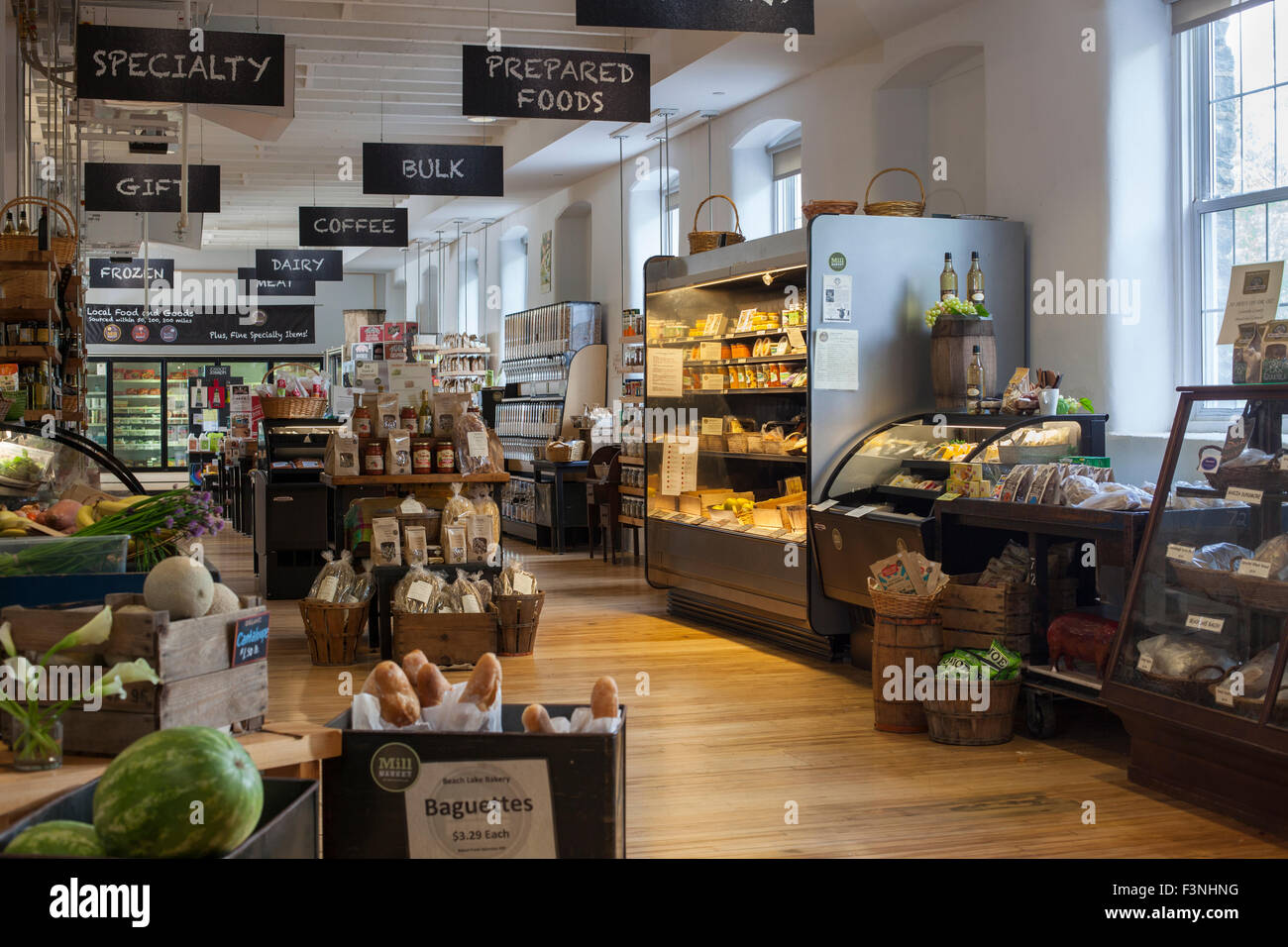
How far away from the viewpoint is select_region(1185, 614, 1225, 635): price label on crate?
4.29 meters

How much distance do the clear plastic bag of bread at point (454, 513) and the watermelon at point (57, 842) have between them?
5791 millimetres

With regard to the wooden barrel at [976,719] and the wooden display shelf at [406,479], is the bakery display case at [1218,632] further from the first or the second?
the wooden display shelf at [406,479]

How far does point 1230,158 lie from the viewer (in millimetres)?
6246

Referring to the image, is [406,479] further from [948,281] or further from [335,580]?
[948,281]

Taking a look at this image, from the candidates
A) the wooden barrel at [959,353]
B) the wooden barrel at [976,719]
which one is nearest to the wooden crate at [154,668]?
the wooden barrel at [976,719]

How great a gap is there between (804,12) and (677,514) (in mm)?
4209

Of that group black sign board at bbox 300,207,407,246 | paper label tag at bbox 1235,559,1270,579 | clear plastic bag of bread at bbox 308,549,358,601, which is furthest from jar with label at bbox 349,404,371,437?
paper label tag at bbox 1235,559,1270,579

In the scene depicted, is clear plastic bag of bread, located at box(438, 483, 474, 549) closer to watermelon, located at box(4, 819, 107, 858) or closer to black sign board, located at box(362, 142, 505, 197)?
black sign board, located at box(362, 142, 505, 197)

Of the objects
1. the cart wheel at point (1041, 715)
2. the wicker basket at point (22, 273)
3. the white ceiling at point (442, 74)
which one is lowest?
the cart wheel at point (1041, 715)

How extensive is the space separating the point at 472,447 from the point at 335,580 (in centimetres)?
116

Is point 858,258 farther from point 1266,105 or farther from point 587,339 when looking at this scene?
point 587,339

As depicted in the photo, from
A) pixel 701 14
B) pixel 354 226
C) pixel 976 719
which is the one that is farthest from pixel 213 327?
pixel 976 719

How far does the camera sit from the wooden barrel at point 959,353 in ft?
21.6

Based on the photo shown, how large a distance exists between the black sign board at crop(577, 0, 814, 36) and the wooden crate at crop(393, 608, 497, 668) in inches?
126
